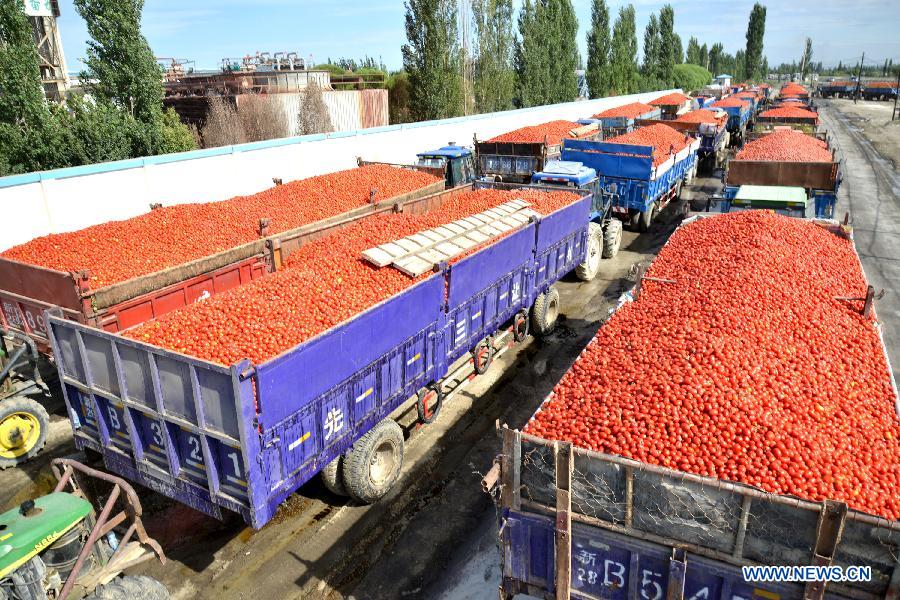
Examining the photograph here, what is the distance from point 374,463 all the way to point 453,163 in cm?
1652

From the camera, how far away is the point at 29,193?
13453 millimetres

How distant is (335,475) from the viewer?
769 cm

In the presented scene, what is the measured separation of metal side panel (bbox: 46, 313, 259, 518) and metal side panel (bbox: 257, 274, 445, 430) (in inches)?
13.6

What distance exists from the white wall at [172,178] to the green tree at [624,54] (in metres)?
47.4

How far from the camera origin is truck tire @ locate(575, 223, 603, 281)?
16.4 metres

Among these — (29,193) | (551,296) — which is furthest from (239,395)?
(29,193)

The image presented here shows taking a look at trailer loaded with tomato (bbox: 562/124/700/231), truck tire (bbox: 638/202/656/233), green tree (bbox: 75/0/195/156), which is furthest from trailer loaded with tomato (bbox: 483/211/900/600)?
green tree (bbox: 75/0/195/156)

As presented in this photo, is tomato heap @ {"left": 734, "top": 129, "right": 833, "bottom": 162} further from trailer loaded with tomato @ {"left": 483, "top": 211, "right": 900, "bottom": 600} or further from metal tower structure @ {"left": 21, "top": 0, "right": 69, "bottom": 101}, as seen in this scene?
metal tower structure @ {"left": 21, "top": 0, "right": 69, "bottom": 101}

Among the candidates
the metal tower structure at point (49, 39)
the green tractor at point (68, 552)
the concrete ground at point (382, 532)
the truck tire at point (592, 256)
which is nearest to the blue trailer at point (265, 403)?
the concrete ground at point (382, 532)

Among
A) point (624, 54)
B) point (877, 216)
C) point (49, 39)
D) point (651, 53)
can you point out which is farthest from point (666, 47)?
point (49, 39)

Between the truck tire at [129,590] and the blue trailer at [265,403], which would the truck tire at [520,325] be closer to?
the blue trailer at [265,403]

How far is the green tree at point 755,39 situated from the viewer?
117 meters

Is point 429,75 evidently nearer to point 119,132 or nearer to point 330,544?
point 119,132

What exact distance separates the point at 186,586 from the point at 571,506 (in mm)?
4982
